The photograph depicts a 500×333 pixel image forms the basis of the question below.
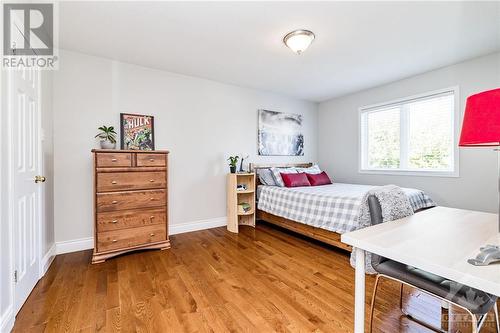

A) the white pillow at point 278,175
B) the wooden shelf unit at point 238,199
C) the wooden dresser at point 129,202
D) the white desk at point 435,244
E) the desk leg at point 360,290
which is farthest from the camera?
the white pillow at point 278,175

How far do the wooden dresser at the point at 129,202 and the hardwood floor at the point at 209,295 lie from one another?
6.8 inches

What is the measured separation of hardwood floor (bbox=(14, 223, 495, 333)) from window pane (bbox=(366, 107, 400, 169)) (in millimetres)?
2222

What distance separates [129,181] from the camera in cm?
256

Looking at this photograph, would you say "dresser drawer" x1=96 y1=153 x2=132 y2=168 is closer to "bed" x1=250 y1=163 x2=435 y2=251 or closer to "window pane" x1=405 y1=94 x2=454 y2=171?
"bed" x1=250 y1=163 x2=435 y2=251

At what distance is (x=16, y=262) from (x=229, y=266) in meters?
1.65

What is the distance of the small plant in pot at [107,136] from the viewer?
2607 mm

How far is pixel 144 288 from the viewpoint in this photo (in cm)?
191

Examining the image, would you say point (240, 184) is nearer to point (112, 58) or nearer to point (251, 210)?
point (251, 210)

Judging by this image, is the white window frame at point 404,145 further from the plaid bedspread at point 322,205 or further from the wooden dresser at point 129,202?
the wooden dresser at point 129,202

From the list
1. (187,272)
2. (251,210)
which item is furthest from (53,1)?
(251,210)

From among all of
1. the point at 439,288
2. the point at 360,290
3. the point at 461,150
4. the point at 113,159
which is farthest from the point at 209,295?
the point at 461,150

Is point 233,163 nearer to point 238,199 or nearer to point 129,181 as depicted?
point 238,199

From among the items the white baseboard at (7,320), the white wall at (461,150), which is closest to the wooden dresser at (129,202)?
the white baseboard at (7,320)

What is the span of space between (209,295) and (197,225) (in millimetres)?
1811
